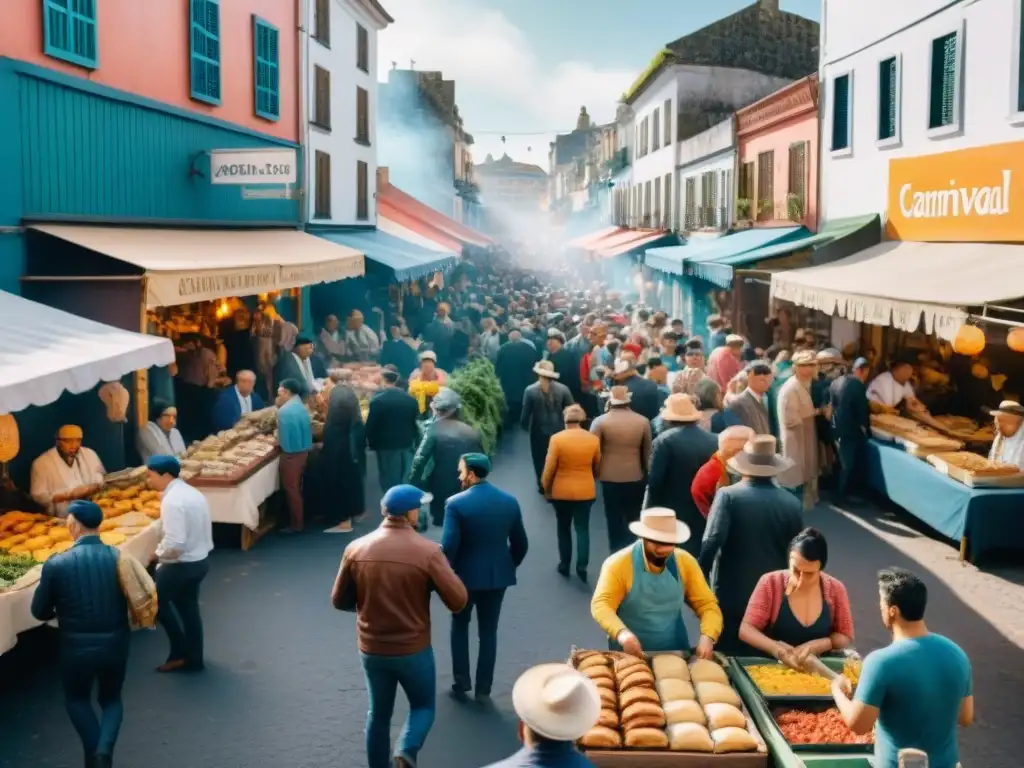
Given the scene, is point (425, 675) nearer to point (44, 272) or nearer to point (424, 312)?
point (44, 272)

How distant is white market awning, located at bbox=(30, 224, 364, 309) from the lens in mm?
11227

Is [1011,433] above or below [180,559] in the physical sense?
above

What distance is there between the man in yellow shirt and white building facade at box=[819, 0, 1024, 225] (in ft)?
30.3

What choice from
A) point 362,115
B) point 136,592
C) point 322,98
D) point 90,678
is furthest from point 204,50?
point 362,115

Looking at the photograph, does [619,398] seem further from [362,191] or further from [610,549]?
[362,191]

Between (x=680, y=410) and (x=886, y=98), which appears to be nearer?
(x=680, y=410)

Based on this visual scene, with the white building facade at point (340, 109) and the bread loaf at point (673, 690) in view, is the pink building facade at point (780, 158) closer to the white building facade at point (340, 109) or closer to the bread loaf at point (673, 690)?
the white building facade at point (340, 109)

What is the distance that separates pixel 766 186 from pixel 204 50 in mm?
13221

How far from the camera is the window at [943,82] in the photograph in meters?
15.0

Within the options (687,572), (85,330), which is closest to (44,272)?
(85,330)

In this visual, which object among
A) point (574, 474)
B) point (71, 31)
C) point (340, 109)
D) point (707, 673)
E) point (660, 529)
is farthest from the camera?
point (340, 109)

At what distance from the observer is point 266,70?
19.2 metres

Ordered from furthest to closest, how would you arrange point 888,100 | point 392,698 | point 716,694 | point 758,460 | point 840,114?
point 840,114
point 888,100
point 758,460
point 392,698
point 716,694

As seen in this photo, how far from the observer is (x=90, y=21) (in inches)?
481
